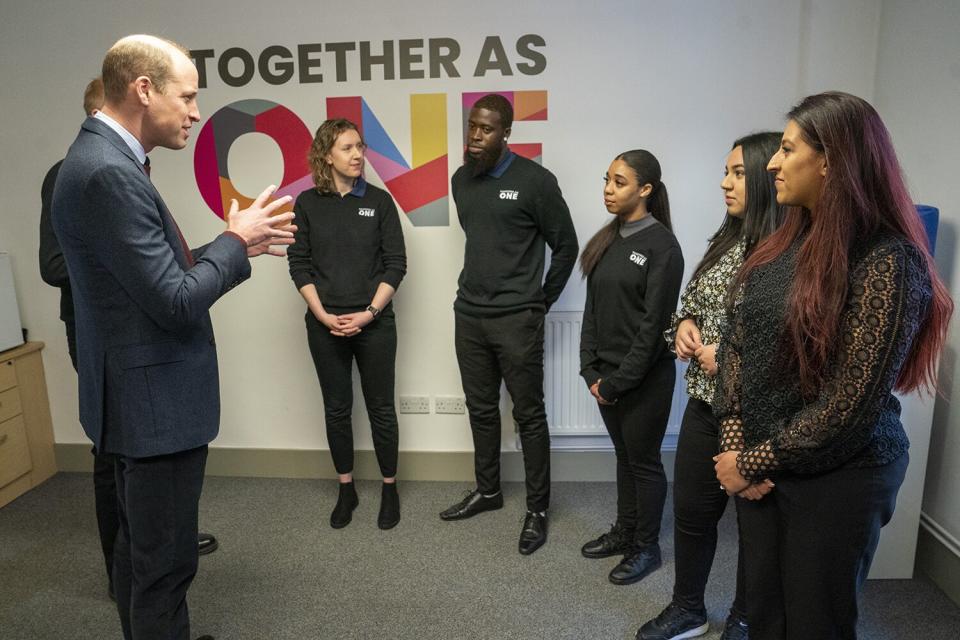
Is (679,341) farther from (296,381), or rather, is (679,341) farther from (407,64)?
(296,381)

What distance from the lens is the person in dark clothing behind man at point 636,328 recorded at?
2.25 m

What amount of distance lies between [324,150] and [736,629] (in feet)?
7.46

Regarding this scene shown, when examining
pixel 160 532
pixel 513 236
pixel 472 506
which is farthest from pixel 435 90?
pixel 160 532

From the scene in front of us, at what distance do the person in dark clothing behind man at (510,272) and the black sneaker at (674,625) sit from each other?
0.64 metres

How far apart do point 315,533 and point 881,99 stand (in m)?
3.00

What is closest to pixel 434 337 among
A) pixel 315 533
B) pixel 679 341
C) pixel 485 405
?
pixel 485 405

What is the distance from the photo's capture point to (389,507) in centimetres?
297

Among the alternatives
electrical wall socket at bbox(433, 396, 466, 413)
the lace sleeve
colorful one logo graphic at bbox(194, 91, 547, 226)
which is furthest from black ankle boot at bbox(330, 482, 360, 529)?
the lace sleeve

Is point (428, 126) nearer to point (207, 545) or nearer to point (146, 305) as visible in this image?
point (146, 305)

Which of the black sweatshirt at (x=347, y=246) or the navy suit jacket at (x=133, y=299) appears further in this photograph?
the black sweatshirt at (x=347, y=246)

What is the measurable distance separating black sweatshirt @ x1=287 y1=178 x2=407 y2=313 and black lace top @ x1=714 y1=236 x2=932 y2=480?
5.51 feet

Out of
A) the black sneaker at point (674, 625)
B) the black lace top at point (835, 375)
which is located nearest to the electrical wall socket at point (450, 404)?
the black sneaker at point (674, 625)

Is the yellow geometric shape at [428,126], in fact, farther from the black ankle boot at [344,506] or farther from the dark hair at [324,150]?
the black ankle boot at [344,506]

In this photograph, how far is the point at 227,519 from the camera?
3010mm
